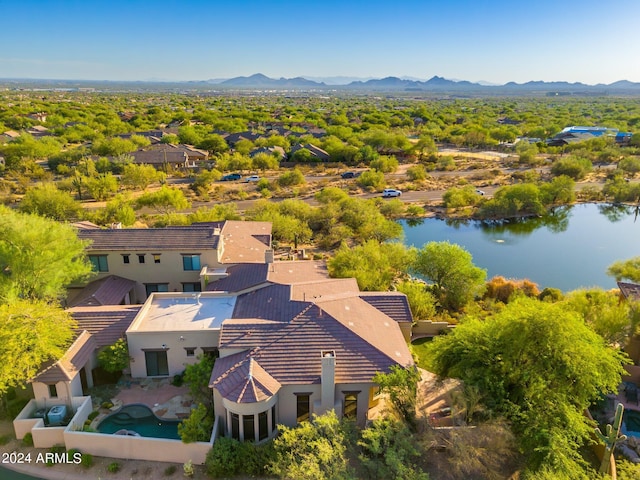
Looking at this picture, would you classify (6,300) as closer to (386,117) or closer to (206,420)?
(206,420)

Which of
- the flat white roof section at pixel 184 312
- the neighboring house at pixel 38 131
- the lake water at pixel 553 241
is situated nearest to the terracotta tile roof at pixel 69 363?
the flat white roof section at pixel 184 312

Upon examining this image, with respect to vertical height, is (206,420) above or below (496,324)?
below

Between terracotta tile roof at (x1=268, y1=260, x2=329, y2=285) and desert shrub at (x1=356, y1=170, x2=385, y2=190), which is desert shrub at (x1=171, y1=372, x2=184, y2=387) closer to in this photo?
terracotta tile roof at (x1=268, y1=260, x2=329, y2=285)

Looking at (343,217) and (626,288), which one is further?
(343,217)

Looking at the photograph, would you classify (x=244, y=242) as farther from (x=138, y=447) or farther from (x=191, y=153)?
(x=191, y=153)

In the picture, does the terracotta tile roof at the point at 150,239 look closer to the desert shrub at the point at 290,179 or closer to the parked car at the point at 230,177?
the desert shrub at the point at 290,179

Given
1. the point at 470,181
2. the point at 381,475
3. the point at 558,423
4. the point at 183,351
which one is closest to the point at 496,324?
the point at 558,423
